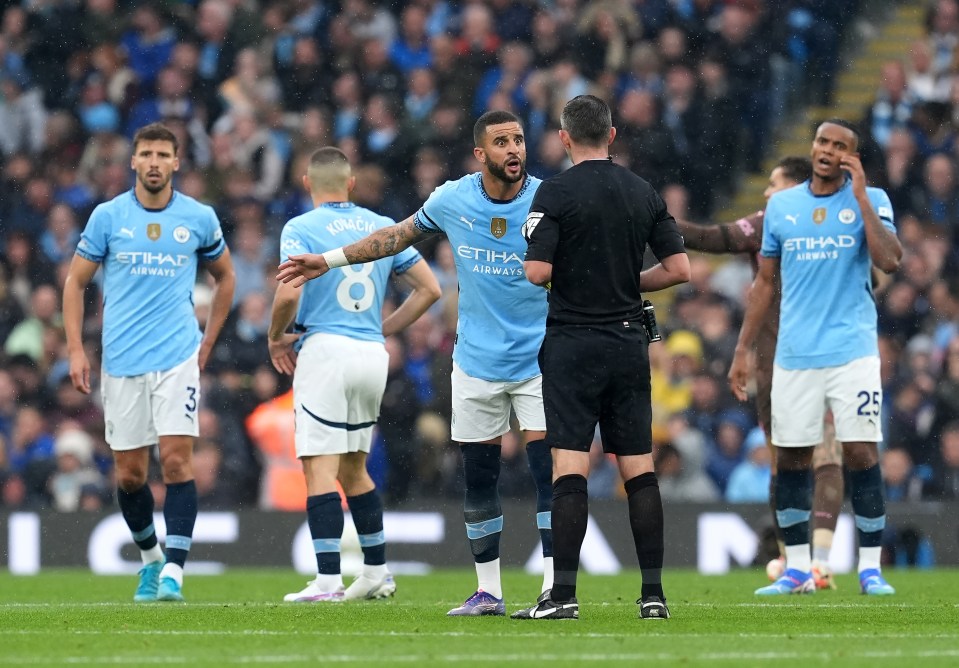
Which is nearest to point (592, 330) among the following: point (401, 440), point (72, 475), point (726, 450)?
point (726, 450)

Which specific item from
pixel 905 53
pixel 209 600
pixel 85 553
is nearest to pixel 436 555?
pixel 85 553

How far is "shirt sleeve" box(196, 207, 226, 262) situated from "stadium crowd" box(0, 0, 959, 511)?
5.25 meters

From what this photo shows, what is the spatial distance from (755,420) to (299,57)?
7.47 m

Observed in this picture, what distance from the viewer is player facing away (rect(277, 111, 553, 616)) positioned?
9281mm

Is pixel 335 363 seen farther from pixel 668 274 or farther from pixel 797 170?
pixel 797 170

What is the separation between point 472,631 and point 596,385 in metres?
1.29

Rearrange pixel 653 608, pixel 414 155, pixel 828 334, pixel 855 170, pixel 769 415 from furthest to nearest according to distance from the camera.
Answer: pixel 414 155 < pixel 769 415 < pixel 828 334 < pixel 855 170 < pixel 653 608

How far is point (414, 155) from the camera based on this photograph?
19.9 metres

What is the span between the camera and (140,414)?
11.0 meters

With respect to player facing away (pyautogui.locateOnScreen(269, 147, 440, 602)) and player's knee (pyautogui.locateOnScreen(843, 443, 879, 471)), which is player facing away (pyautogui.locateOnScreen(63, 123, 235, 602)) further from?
player's knee (pyautogui.locateOnScreen(843, 443, 879, 471))

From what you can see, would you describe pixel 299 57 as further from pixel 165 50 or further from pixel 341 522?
pixel 341 522

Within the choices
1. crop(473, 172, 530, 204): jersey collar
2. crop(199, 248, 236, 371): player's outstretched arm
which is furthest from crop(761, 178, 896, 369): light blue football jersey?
crop(199, 248, 236, 371): player's outstretched arm

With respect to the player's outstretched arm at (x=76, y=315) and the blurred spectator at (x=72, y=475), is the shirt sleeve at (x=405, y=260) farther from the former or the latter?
the blurred spectator at (x=72, y=475)

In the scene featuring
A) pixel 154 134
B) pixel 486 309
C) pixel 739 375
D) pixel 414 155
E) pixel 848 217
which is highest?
pixel 414 155
